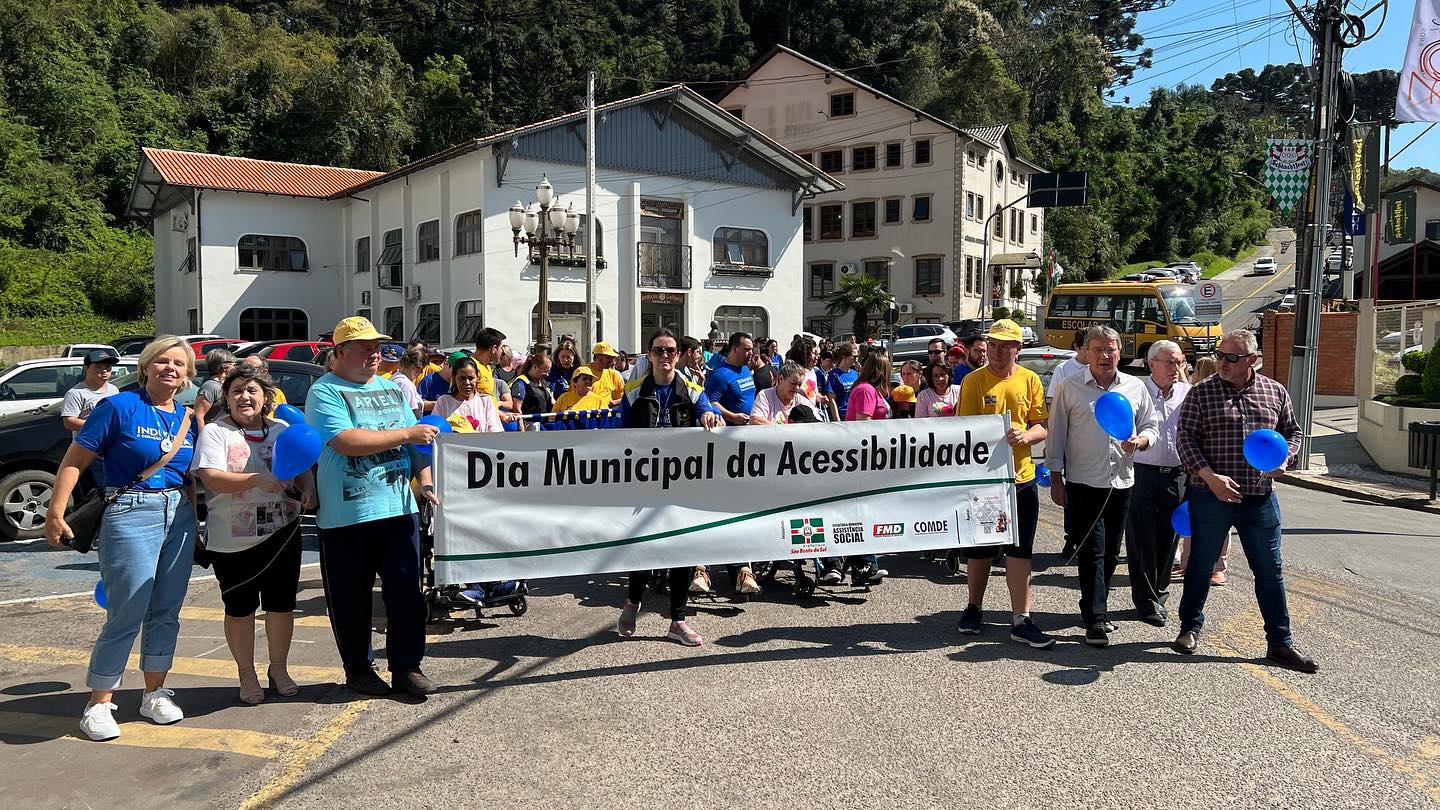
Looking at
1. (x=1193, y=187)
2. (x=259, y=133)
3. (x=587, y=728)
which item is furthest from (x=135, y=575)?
(x=1193, y=187)

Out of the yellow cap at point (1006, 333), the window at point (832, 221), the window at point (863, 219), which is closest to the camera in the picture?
the yellow cap at point (1006, 333)

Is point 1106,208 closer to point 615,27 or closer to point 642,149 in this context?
point 615,27

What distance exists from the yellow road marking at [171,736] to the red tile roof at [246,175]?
34602 mm

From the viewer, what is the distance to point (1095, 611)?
598cm

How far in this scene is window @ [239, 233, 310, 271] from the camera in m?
37.2

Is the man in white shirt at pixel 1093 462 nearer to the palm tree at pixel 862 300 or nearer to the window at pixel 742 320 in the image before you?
the window at pixel 742 320

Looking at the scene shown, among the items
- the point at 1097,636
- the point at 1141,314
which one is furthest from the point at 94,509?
the point at 1141,314

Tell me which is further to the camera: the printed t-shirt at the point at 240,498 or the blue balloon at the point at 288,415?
the blue balloon at the point at 288,415

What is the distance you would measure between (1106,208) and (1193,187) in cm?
1096

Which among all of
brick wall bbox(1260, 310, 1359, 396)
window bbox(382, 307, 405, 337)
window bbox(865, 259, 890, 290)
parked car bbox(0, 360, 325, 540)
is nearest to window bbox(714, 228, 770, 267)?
window bbox(382, 307, 405, 337)

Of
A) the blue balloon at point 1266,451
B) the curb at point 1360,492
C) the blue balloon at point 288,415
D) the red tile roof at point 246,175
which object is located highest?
the red tile roof at point 246,175

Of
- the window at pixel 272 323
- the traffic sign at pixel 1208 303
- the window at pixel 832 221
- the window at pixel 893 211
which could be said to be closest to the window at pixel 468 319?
the window at pixel 272 323

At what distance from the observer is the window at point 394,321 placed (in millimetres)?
35750

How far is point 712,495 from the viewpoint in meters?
5.83
